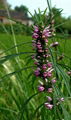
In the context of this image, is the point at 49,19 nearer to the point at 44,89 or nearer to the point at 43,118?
the point at 44,89

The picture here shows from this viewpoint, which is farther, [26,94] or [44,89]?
[26,94]

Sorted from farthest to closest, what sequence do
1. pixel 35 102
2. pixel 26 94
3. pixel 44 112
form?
pixel 35 102, pixel 26 94, pixel 44 112

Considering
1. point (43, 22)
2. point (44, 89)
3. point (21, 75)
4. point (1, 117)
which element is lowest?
point (1, 117)

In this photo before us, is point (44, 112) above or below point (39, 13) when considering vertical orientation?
below

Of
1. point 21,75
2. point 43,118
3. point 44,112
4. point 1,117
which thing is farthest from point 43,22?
point 1,117

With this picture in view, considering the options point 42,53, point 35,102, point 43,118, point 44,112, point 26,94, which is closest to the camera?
point 42,53

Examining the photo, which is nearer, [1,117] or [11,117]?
Result: [11,117]

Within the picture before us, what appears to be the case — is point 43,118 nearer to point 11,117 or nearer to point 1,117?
point 11,117

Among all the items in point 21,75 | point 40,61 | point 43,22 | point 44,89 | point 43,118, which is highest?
point 43,22

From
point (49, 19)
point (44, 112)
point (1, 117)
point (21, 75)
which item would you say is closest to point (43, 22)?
point (49, 19)
